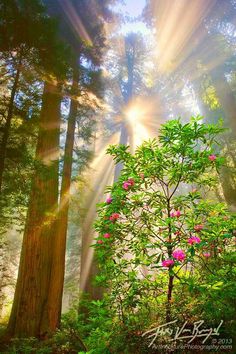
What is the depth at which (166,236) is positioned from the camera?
2961 millimetres

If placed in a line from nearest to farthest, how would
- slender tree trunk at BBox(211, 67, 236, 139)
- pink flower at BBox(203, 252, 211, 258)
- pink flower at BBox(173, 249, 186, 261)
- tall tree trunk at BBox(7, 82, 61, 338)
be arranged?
pink flower at BBox(173, 249, 186, 261) → pink flower at BBox(203, 252, 211, 258) → tall tree trunk at BBox(7, 82, 61, 338) → slender tree trunk at BBox(211, 67, 236, 139)

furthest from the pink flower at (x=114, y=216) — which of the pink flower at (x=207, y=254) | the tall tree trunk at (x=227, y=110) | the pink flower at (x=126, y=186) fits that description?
the tall tree trunk at (x=227, y=110)

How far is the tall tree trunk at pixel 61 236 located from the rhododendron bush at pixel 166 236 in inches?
130

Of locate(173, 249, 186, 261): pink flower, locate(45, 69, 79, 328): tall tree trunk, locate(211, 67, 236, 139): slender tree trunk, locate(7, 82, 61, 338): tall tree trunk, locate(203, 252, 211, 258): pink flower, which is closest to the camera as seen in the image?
locate(173, 249, 186, 261): pink flower

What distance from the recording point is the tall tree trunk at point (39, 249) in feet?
18.1

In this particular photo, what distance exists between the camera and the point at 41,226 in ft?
20.0

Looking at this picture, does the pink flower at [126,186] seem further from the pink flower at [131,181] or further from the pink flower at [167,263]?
the pink flower at [167,263]

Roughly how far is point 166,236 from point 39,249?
4.10 meters

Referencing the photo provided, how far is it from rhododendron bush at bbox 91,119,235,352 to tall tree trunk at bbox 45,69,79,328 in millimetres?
3300

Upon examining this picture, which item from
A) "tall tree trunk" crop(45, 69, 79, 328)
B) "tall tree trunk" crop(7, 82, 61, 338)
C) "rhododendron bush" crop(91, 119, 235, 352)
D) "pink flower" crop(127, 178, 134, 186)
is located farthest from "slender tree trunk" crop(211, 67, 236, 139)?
"pink flower" crop(127, 178, 134, 186)

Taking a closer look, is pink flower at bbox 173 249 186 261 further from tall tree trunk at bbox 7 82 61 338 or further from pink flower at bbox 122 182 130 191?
tall tree trunk at bbox 7 82 61 338

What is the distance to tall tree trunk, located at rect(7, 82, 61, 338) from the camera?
5531 mm

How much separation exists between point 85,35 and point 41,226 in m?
6.33

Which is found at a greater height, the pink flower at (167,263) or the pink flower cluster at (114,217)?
the pink flower cluster at (114,217)
